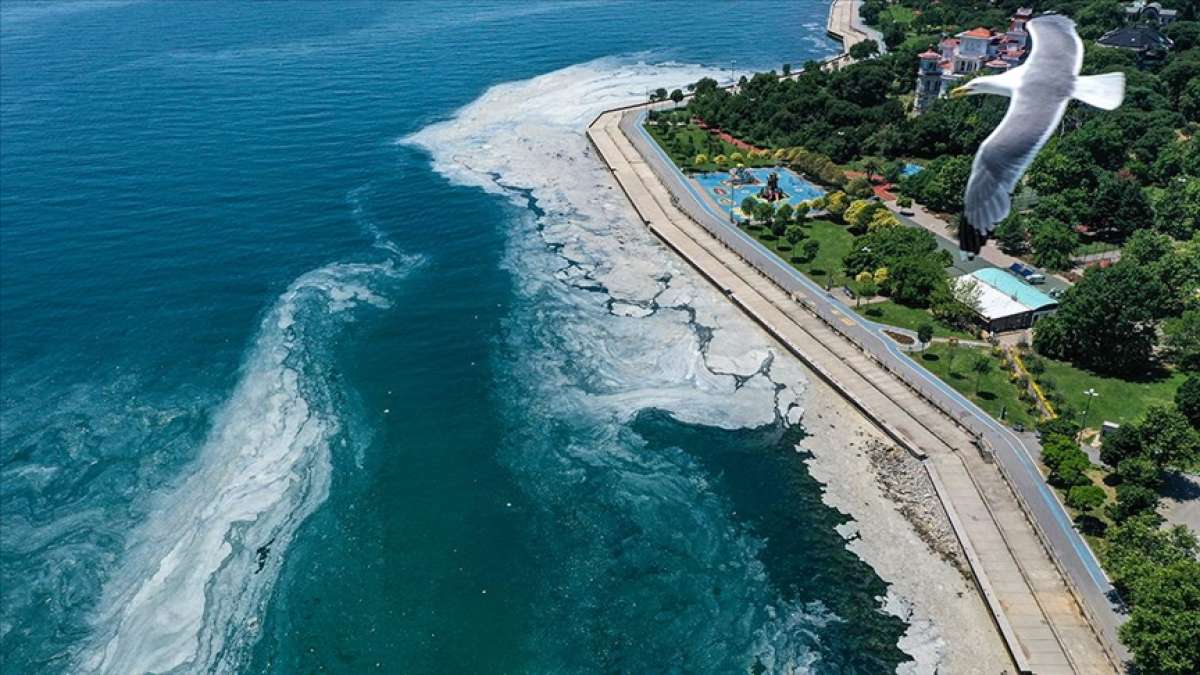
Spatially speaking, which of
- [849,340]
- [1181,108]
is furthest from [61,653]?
[1181,108]

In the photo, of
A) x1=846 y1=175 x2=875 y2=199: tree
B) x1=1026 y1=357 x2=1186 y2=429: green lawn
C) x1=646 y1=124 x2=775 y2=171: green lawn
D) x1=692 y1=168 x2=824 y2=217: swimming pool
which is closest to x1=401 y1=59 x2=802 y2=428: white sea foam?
x1=646 y1=124 x2=775 y2=171: green lawn

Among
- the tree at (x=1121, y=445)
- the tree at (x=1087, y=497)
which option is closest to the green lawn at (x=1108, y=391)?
the tree at (x=1121, y=445)

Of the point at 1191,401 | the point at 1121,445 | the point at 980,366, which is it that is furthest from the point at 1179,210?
the point at 1121,445

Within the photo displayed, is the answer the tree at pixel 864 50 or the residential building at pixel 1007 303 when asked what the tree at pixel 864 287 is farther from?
the tree at pixel 864 50

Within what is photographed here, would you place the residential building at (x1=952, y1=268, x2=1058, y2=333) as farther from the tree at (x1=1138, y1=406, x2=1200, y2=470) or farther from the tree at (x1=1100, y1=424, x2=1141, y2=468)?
the tree at (x1=1138, y1=406, x2=1200, y2=470)

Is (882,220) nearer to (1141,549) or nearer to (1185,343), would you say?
(1185,343)

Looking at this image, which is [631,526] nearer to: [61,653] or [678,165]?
[61,653]
